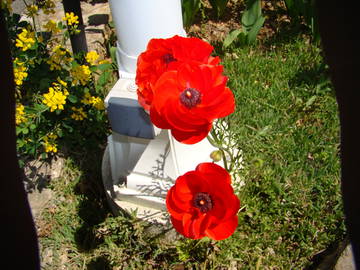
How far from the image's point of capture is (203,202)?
95 centimetres

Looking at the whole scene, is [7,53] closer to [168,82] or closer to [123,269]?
[168,82]

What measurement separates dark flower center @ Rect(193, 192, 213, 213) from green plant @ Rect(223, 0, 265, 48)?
1.51 metres

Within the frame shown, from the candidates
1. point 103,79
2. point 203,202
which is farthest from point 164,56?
point 103,79

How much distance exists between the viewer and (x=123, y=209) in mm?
1538

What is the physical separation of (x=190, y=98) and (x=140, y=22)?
62 centimetres

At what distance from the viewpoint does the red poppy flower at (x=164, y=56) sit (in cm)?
88

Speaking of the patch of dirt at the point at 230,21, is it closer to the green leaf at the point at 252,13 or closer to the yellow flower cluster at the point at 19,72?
the green leaf at the point at 252,13

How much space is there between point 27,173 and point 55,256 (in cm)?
43

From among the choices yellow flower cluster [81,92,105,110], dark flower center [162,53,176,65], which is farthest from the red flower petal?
yellow flower cluster [81,92,105,110]

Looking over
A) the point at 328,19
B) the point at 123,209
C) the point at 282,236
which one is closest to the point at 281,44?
the point at 282,236

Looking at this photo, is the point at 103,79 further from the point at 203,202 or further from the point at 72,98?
the point at 203,202

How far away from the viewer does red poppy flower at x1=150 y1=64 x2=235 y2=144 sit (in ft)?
2.59

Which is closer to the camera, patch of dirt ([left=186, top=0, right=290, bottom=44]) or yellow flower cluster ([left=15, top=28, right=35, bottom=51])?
yellow flower cluster ([left=15, top=28, right=35, bottom=51])

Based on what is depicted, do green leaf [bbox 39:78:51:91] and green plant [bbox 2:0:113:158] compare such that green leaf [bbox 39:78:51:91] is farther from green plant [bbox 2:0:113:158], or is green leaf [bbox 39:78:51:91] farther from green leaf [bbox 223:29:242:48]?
green leaf [bbox 223:29:242:48]
